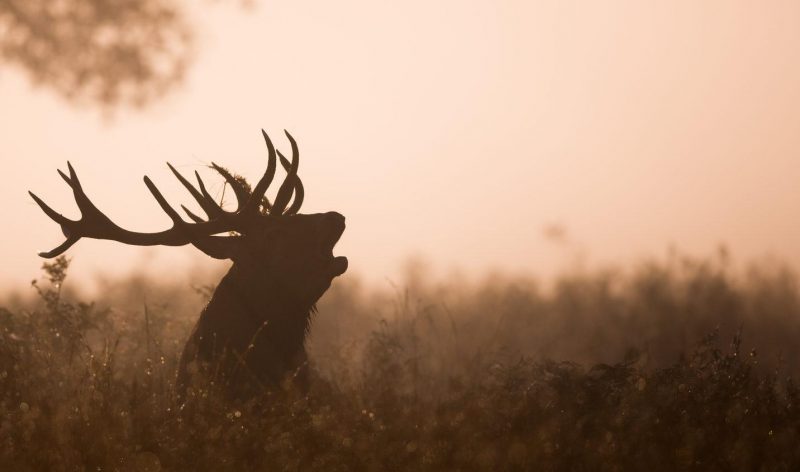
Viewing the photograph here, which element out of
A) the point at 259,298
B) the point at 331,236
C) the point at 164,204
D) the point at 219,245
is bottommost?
the point at 259,298

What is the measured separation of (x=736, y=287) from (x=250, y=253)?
12.2m

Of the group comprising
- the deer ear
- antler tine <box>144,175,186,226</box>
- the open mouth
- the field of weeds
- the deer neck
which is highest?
antler tine <box>144,175,186,226</box>

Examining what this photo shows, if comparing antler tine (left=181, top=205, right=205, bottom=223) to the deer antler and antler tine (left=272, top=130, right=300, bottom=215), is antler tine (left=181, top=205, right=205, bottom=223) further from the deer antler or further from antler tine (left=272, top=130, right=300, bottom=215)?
antler tine (left=272, top=130, right=300, bottom=215)

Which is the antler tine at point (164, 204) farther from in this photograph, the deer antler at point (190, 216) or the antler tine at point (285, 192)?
the antler tine at point (285, 192)

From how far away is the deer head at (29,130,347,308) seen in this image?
8.48 metres

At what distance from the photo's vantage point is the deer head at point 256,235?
848 centimetres

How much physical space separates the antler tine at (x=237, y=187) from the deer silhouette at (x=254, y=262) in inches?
0.6

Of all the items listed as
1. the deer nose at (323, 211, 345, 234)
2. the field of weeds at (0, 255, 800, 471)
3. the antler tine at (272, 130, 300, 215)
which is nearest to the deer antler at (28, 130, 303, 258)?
the antler tine at (272, 130, 300, 215)

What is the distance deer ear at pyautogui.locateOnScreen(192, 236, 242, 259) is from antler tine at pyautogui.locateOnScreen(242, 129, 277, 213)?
22 centimetres

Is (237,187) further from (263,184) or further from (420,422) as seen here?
(420,422)

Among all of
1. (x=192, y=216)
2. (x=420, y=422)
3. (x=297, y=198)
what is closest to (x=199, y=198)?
(x=192, y=216)

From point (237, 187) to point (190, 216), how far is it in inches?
15.2

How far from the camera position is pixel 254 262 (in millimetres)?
8547

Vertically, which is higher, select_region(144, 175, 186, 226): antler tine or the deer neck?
select_region(144, 175, 186, 226): antler tine
